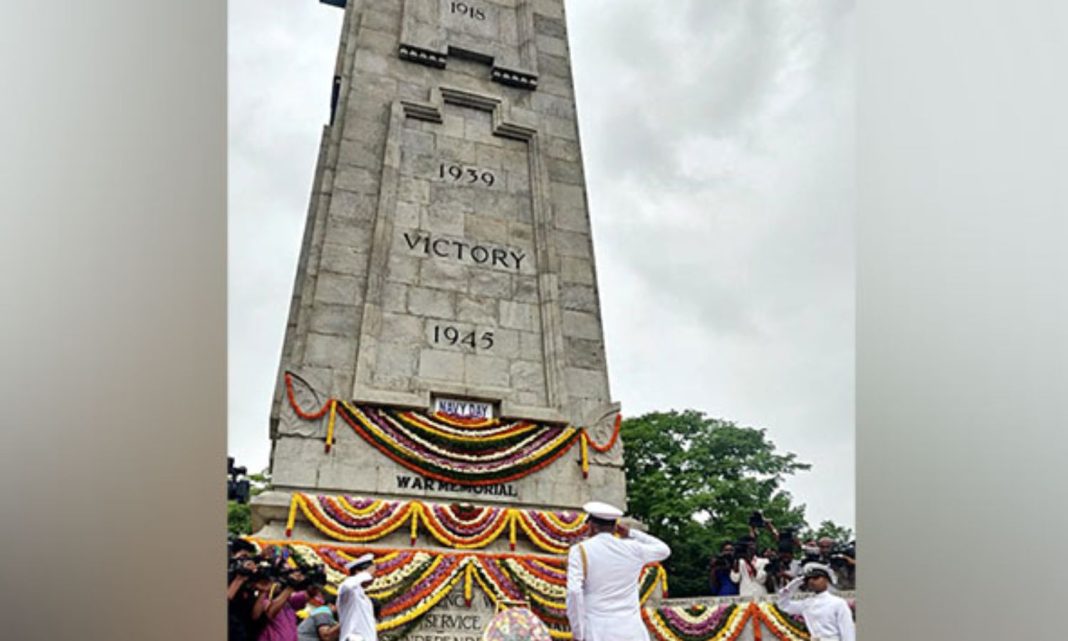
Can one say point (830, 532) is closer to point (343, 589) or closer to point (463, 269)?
point (463, 269)

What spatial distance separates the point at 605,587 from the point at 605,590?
0.9 inches

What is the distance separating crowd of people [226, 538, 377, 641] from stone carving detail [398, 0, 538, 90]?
7995mm

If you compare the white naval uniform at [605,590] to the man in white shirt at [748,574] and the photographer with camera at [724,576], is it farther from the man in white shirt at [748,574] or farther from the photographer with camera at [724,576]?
the photographer with camera at [724,576]

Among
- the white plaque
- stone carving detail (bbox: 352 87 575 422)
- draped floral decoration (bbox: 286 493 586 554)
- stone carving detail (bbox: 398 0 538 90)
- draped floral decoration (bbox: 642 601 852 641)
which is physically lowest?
draped floral decoration (bbox: 642 601 852 641)

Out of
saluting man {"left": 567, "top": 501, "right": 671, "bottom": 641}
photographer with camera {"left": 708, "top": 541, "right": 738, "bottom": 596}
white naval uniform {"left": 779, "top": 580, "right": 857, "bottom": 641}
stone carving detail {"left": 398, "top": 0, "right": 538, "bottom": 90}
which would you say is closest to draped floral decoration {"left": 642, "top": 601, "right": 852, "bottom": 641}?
photographer with camera {"left": 708, "top": 541, "right": 738, "bottom": 596}

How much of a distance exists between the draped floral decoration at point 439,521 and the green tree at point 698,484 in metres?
16.1

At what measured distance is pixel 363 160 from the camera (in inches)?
504

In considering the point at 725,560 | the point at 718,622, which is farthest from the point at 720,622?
the point at 725,560

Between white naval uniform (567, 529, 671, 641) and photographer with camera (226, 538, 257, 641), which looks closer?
photographer with camera (226, 538, 257, 641)

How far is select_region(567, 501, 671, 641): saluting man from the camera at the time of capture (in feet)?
22.0

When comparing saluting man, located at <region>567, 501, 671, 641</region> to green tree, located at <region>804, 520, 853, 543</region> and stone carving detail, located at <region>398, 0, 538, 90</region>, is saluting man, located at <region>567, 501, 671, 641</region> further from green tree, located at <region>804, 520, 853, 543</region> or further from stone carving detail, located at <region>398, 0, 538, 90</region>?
green tree, located at <region>804, 520, 853, 543</region>

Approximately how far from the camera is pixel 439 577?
9852mm

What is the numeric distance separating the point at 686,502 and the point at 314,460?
18847mm
